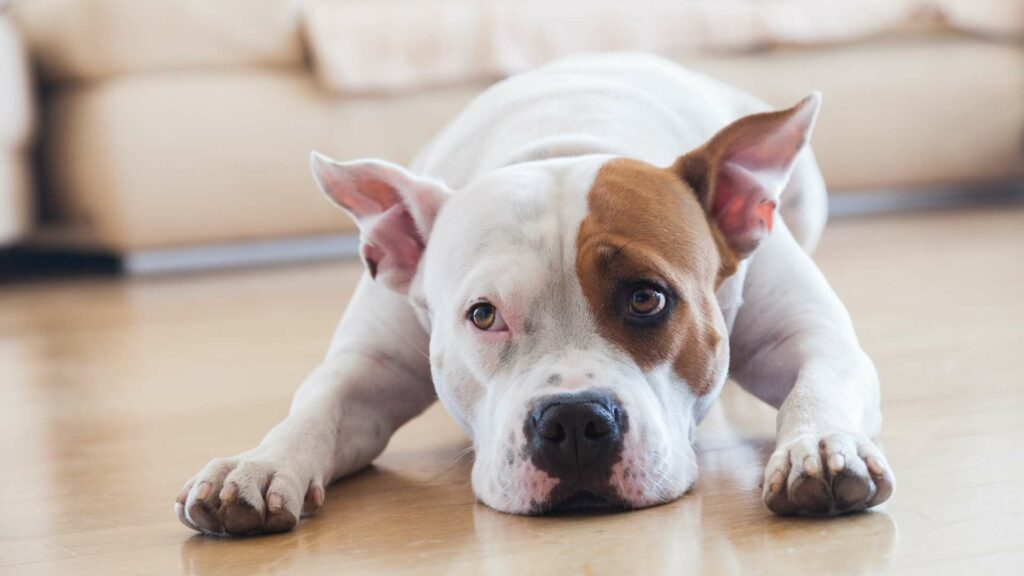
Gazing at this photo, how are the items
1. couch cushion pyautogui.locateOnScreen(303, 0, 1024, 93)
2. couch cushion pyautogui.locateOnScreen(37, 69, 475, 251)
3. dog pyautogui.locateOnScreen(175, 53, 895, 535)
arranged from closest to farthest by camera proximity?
1. dog pyautogui.locateOnScreen(175, 53, 895, 535)
2. couch cushion pyautogui.locateOnScreen(37, 69, 475, 251)
3. couch cushion pyautogui.locateOnScreen(303, 0, 1024, 93)

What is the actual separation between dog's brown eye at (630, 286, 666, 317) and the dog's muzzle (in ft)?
0.51

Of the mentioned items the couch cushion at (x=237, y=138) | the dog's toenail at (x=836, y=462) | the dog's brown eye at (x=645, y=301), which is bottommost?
the couch cushion at (x=237, y=138)

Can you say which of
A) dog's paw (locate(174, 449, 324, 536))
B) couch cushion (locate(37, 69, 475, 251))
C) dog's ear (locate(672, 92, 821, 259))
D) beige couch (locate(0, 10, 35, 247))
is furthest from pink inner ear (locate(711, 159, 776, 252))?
beige couch (locate(0, 10, 35, 247))

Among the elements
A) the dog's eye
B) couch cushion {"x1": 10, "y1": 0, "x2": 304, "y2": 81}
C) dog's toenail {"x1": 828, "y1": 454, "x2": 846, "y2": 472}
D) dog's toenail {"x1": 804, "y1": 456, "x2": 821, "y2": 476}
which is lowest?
couch cushion {"x1": 10, "y1": 0, "x2": 304, "y2": 81}

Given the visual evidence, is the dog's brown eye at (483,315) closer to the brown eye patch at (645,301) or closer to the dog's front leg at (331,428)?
the brown eye patch at (645,301)

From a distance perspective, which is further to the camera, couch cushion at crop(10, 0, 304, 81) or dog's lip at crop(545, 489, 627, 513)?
couch cushion at crop(10, 0, 304, 81)

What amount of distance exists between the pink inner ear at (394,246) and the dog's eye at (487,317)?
0.28 meters

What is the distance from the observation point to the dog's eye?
68.2 inches

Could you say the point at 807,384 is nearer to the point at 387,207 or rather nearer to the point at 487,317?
the point at 487,317

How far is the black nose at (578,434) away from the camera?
60.8 inches

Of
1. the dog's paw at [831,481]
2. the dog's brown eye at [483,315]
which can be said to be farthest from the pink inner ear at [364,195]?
the dog's paw at [831,481]

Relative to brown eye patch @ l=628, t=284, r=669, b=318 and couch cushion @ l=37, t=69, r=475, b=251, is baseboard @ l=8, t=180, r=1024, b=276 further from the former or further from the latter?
brown eye patch @ l=628, t=284, r=669, b=318

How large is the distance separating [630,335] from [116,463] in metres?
0.92

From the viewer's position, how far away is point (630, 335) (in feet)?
5.49
